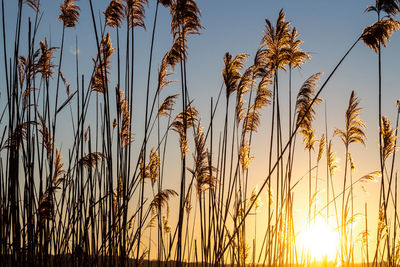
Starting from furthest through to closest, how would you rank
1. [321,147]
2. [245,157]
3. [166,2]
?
[321,147] → [245,157] → [166,2]

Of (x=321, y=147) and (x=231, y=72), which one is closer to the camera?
(x=231, y=72)

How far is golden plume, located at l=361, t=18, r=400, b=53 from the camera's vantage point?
4.97 m

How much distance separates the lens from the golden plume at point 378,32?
196 inches

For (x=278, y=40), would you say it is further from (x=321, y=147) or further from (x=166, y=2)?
(x=321, y=147)

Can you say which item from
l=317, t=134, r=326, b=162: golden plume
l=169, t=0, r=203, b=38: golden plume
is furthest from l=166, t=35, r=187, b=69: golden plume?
l=317, t=134, r=326, b=162: golden plume

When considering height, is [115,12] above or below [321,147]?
above

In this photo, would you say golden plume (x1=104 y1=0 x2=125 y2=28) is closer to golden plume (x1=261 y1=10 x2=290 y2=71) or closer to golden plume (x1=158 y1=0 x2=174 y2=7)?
golden plume (x1=158 y1=0 x2=174 y2=7)

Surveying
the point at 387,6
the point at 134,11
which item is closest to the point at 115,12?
the point at 134,11

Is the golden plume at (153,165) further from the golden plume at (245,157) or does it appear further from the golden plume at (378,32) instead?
the golden plume at (378,32)

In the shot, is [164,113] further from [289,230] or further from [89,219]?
[289,230]

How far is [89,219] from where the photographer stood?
4363mm

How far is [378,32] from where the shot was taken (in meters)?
4.99

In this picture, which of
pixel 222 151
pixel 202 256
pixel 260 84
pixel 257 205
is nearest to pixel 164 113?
pixel 222 151

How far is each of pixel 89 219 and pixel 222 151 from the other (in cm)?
149
